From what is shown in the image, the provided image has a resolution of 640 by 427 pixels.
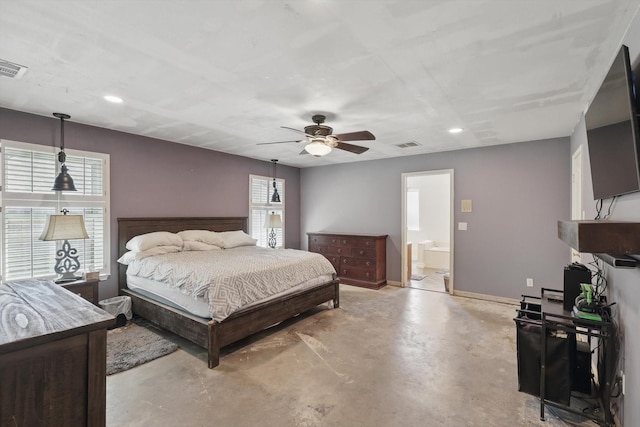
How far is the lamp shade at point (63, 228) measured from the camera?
3148 mm

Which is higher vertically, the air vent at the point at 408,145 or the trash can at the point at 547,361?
the air vent at the point at 408,145

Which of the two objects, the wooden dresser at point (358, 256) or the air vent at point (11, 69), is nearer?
the air vent at point (11, 69)

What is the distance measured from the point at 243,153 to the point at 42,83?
3.09m

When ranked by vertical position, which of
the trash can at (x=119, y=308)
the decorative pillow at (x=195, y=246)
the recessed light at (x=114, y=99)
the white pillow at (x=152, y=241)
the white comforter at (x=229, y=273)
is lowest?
the trash can at (x=119, y=308)

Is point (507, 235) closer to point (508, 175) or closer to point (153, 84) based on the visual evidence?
point (508, 175)

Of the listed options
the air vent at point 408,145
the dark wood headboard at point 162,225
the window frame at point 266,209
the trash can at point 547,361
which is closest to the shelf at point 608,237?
the trash can at point 547,361

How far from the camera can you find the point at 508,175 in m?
4.62

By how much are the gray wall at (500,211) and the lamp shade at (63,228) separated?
466 centimetres

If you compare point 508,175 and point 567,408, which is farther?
point 508,175

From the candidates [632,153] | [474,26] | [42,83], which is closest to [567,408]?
[632,153]

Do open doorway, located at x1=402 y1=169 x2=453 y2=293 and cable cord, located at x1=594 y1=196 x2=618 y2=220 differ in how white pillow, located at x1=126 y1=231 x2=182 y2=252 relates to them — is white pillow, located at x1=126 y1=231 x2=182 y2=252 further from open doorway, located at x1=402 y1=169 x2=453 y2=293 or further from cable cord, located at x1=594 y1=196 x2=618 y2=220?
open doorway, located at x1=402 y1=169 x2=453 y2=293

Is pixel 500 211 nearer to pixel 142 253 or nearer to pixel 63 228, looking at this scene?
pixel 142 253

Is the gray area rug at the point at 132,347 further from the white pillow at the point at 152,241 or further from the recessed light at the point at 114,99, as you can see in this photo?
the recessed light at the point at 114,99

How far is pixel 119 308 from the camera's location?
12.2ft
